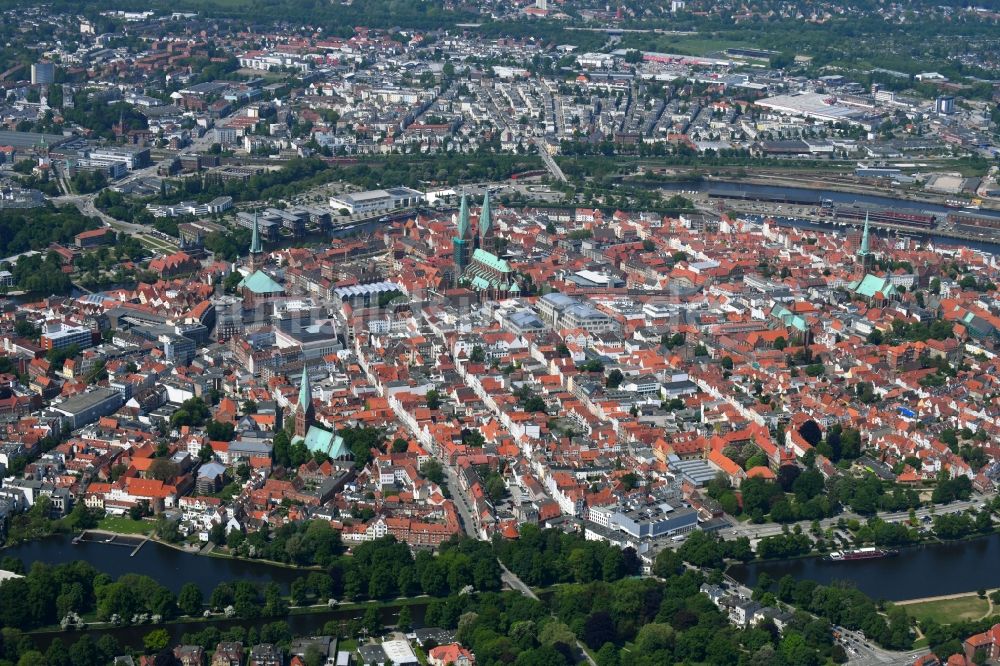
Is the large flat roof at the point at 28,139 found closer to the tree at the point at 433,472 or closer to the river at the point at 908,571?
the tree at the point at 433,472

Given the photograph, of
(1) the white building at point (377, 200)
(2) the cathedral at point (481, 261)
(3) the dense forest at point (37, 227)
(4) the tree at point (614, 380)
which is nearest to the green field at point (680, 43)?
(1) the white building at point (377, 200)

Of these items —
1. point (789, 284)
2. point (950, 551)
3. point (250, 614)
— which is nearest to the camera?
point (250, 614)

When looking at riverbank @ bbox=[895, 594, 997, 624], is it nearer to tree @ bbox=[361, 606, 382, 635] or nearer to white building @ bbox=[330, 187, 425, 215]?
tree @ bbox=[361, 606, 382, 635]

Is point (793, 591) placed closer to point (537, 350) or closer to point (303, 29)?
point (537, 350)

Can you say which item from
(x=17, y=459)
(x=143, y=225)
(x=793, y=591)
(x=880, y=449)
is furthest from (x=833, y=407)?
(x=143, y=225)

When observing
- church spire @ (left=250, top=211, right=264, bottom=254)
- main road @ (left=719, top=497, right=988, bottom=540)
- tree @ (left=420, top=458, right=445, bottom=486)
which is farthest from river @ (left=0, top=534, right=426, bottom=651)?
church spire @ (left=250, top=211, right=264, bottom=254)
